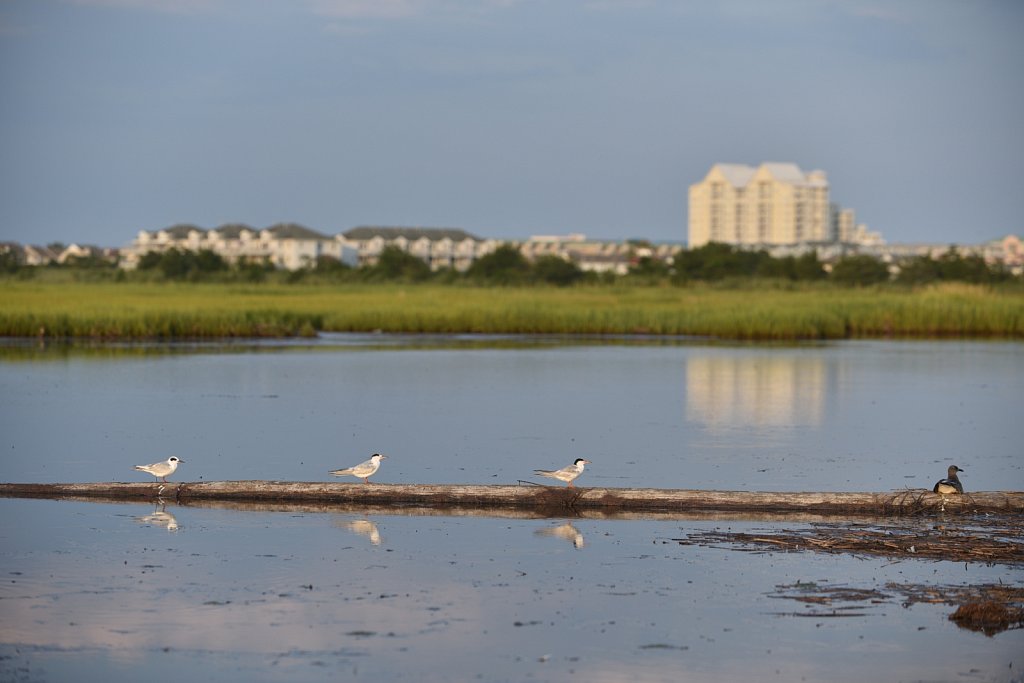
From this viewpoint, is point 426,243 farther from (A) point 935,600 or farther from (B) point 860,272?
(A) point 935,600

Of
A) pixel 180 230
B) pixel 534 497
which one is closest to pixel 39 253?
pixel 180 230

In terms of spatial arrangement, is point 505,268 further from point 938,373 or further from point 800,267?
point 938,373

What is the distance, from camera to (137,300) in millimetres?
49969

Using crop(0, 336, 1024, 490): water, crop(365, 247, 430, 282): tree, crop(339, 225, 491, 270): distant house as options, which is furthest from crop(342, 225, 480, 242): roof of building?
crop(0, 336, 1024, 490): water

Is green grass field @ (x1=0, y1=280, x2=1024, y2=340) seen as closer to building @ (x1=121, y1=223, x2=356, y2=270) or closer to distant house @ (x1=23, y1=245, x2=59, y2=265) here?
building @ (x1=121, y1=223, x2=356, y2=270)

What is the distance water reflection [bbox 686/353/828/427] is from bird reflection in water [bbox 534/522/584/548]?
7906 millimetres

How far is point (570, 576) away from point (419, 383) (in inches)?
618

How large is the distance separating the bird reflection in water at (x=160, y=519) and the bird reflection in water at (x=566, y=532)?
280 centimetres

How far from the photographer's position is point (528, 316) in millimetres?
43812

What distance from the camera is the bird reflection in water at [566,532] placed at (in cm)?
1144

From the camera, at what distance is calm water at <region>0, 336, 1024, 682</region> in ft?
27.8

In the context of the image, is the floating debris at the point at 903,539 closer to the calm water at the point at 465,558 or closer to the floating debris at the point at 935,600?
the calm water at the point at 465,558

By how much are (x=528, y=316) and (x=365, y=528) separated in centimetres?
3199

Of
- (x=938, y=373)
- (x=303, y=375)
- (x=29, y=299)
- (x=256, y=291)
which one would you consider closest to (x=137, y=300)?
(x=29, y=299)
